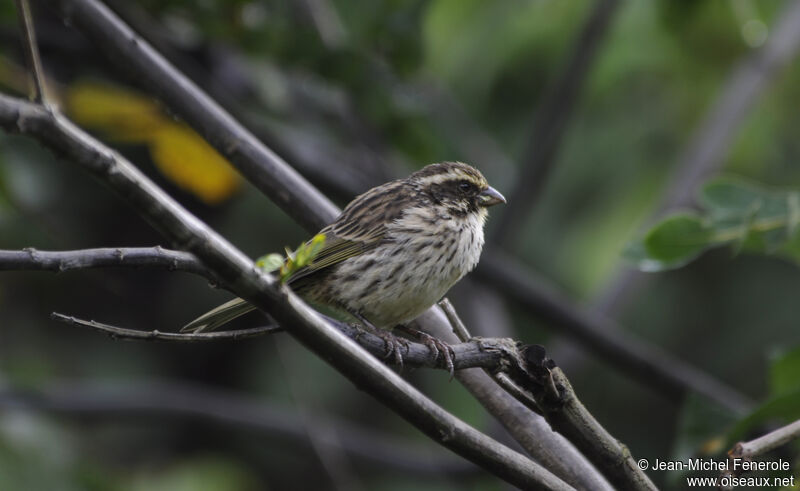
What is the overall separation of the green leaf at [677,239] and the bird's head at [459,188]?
1.00 m

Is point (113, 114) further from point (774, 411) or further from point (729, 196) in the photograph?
point (774, 411)

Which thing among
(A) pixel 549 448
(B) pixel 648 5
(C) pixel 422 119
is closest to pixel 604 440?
(A) pixel 549 448

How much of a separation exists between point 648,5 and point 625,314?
3192mm

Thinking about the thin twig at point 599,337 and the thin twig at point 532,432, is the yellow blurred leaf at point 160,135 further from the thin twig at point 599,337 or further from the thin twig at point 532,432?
the thin twig at point 532,432

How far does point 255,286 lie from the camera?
2098mm

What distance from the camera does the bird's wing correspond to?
4.23 meters

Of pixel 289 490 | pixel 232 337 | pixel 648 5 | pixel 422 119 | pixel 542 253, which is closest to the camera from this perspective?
pixel 232 337

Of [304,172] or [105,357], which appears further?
[105,357]

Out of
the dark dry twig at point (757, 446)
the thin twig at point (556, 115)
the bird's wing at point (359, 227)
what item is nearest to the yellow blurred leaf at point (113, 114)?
the bird's wing at point (359, 227)

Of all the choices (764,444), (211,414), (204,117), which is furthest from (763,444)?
(211,414)

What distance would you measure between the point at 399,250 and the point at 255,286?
2249 millimetres

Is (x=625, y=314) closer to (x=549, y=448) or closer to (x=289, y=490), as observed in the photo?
(x=289, y=490)

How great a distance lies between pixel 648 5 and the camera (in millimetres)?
6633

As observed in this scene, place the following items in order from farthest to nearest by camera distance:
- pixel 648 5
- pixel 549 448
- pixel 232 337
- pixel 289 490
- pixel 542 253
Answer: pixel 289 490 → pixel 542 253 → pixel 648 5 → pixel 549 448 → pixel 232 337
